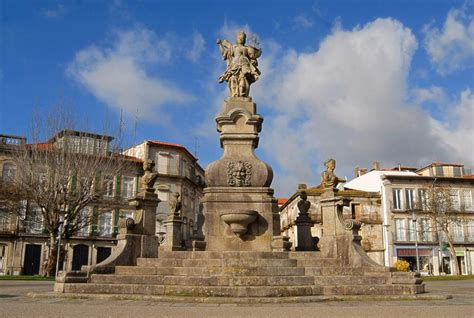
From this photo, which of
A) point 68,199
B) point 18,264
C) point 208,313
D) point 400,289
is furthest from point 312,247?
point 18,264

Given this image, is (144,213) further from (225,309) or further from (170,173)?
(170,173)

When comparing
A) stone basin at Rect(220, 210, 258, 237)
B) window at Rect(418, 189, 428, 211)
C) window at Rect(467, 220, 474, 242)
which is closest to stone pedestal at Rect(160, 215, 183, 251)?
stone basin at Rect(220, 210, 258, 237)

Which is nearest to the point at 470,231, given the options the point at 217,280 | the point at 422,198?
the point at 422,198

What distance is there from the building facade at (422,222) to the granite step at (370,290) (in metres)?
38.8

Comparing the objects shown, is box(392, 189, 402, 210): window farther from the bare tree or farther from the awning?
the awning

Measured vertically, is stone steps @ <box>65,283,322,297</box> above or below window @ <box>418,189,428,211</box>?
below

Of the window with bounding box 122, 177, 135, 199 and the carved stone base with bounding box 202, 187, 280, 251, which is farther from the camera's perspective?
the window with bounding box 122, 177, 135, 199

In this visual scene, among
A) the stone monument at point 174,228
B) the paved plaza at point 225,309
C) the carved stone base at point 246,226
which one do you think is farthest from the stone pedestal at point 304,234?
the paved plaza at point 225,309

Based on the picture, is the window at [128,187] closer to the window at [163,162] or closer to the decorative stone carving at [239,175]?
the window at [163,162]

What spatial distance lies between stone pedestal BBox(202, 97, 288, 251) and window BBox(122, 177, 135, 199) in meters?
35.9

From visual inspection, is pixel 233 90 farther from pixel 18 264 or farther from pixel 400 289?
pixel 18 264

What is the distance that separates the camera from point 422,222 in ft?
162

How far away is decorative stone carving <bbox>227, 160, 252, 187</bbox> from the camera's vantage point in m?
14.8

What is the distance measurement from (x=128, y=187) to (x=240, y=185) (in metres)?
37.3
